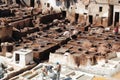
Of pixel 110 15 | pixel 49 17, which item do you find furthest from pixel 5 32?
pixel 110 15

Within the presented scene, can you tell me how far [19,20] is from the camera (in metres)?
49.1

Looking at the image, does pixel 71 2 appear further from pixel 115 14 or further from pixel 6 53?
pixel 6 53

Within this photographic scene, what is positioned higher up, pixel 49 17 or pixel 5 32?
pixel 49 17

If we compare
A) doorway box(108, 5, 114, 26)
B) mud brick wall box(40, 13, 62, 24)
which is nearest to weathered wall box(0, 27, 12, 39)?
mud brick wall box(40, 13, 62, 24)

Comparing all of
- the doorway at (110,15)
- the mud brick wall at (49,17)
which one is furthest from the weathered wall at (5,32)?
the doorway at (110,15)

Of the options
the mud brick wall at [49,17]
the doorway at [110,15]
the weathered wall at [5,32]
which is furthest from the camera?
the mud brick wall at [49,17]

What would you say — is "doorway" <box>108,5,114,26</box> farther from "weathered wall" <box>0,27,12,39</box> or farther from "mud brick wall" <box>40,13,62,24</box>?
"weathered wall" <box>0,27,12,39</box>

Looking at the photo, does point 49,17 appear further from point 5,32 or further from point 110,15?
point 5,32

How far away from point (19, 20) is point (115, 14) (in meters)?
13.6

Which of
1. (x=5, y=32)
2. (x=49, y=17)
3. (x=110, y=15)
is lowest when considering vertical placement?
(x=5, y=32)

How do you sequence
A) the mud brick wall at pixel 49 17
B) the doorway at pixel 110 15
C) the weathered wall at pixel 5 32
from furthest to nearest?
the mud brick wall at pixel 49 17 → the doorway at pixel 110 15 → the weathered wall at pixel 5 32

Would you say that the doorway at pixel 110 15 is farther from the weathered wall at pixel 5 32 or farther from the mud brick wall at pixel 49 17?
the weathered wall at pixel 5 32

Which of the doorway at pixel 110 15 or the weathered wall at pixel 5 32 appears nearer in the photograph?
the weathered wall at pixel 5 32

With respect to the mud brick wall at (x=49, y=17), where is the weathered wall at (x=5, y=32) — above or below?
below
